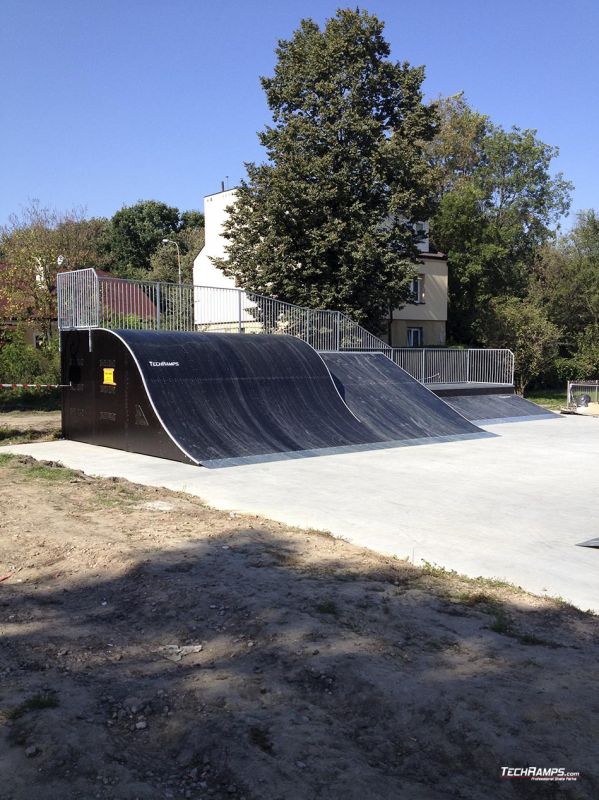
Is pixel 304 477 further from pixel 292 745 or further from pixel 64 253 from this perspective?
pixel 64 253

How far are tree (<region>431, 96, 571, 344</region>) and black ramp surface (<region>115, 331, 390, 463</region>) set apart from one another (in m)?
24.2

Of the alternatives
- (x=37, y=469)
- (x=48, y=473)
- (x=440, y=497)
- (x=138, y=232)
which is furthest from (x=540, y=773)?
(x=138, y=232)

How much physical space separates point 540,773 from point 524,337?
94.2 ft

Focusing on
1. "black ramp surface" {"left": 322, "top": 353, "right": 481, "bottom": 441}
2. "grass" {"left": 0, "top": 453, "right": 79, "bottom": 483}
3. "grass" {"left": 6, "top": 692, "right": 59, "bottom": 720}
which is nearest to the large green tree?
"black ramp surface" {"left": 322, "top": 353, "right": 481, "bottom": 441}

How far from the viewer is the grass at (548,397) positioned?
27.6 meters

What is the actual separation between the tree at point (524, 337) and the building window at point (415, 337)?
6.58m

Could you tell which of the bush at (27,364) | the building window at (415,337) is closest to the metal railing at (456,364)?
the bush at (27,364)

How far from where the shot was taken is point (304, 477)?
34.1ft

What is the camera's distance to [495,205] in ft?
164

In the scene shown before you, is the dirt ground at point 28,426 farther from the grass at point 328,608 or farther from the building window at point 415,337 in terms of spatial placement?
the building window at point 415,337

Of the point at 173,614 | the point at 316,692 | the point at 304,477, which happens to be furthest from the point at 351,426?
the point at 316,692

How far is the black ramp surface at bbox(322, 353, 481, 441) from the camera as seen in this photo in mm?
15758

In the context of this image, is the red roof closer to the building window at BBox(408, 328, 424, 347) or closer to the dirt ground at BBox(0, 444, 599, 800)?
the dirt ground at BBox(0, 444, 599, 800)

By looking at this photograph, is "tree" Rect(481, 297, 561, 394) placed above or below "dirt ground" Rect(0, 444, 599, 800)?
above
